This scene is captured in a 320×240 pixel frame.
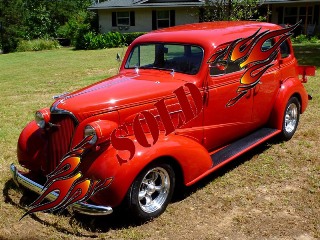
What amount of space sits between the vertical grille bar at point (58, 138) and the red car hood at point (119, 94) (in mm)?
109

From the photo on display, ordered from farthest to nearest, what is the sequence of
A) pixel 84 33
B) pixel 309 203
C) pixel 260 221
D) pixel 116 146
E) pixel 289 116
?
pixel 84 33 < pixel 289 116 < pixel 309 203 < pixel 260 221 < pixel 116 146

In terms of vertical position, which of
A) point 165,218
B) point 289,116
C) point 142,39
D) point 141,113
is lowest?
point 165,218

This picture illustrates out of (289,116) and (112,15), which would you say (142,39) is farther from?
(112,15)

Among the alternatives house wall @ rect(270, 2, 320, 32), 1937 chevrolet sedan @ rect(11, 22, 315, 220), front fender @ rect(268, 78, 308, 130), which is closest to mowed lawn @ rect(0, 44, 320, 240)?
1937 chevrolet sedan @ rect(11, 22, 315, 220)

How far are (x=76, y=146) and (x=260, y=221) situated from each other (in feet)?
6.35

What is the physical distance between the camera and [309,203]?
402 cm

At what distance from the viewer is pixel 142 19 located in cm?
2748

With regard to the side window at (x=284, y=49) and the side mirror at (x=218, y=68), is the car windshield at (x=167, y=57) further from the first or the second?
the side window at (x=284, y=49)

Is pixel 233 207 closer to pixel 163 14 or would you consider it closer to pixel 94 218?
pixel 94 218

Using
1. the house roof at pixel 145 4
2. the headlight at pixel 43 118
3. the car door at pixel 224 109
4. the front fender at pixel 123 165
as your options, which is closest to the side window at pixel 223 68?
the car door at pixel 224 109

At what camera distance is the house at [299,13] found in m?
23.7

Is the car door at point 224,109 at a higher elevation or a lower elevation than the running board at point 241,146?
higher

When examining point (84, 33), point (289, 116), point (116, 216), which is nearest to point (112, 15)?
point (84, 33)

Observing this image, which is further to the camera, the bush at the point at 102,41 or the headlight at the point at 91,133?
the bush at the point at 102,41
